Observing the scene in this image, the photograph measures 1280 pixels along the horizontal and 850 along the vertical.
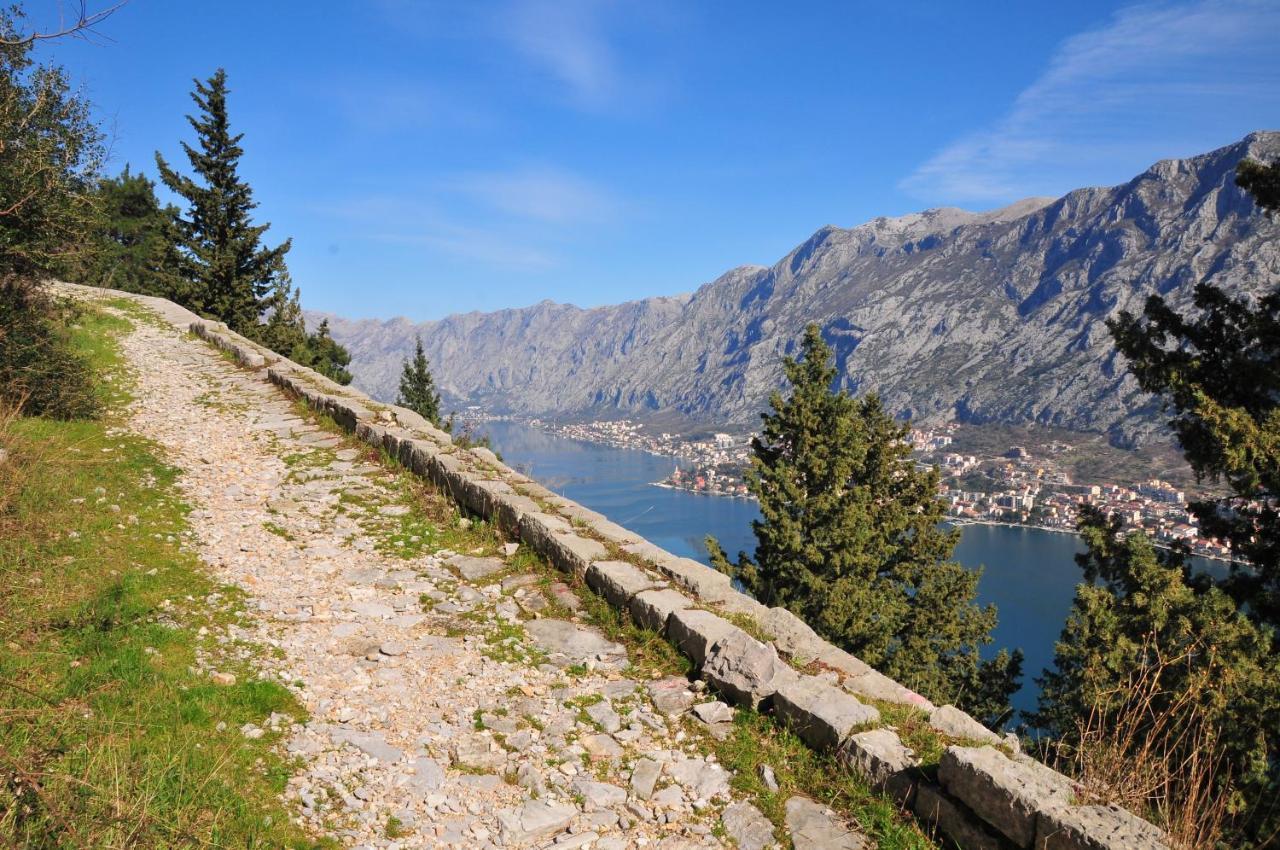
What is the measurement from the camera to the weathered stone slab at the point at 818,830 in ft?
12.7

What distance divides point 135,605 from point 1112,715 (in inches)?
655

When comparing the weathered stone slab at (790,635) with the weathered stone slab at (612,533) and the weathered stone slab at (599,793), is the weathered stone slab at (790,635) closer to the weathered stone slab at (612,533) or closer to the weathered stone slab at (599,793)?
the weathered stone slab at (612,533)

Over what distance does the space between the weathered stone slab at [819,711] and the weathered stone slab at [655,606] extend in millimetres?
1462

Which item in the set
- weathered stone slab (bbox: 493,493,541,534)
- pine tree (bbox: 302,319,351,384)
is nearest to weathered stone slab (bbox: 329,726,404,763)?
weathered stone slab (bbox: 493,493,541,534)

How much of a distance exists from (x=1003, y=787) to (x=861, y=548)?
66.0ft

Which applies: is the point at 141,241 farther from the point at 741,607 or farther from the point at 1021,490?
the point at 1021,490

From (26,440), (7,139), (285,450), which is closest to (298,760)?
(26,440)

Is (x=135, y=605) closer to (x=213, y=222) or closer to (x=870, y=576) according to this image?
(x=870, y=576)

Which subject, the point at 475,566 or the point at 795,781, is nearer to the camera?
the point at 795,781

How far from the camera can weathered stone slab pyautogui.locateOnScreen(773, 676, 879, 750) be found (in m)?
4.66

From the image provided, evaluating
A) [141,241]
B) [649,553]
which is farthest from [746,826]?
[141,241]

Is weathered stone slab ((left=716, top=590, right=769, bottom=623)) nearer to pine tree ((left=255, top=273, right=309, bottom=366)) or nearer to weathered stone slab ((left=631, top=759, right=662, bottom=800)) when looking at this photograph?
weathered stone slab ((left=631, top=759, right=662, bottom=800))

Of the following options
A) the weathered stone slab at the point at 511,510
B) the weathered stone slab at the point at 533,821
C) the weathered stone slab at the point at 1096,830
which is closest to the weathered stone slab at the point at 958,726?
the weathered stone slab at the point at 1096,830

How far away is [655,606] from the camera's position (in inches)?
254
